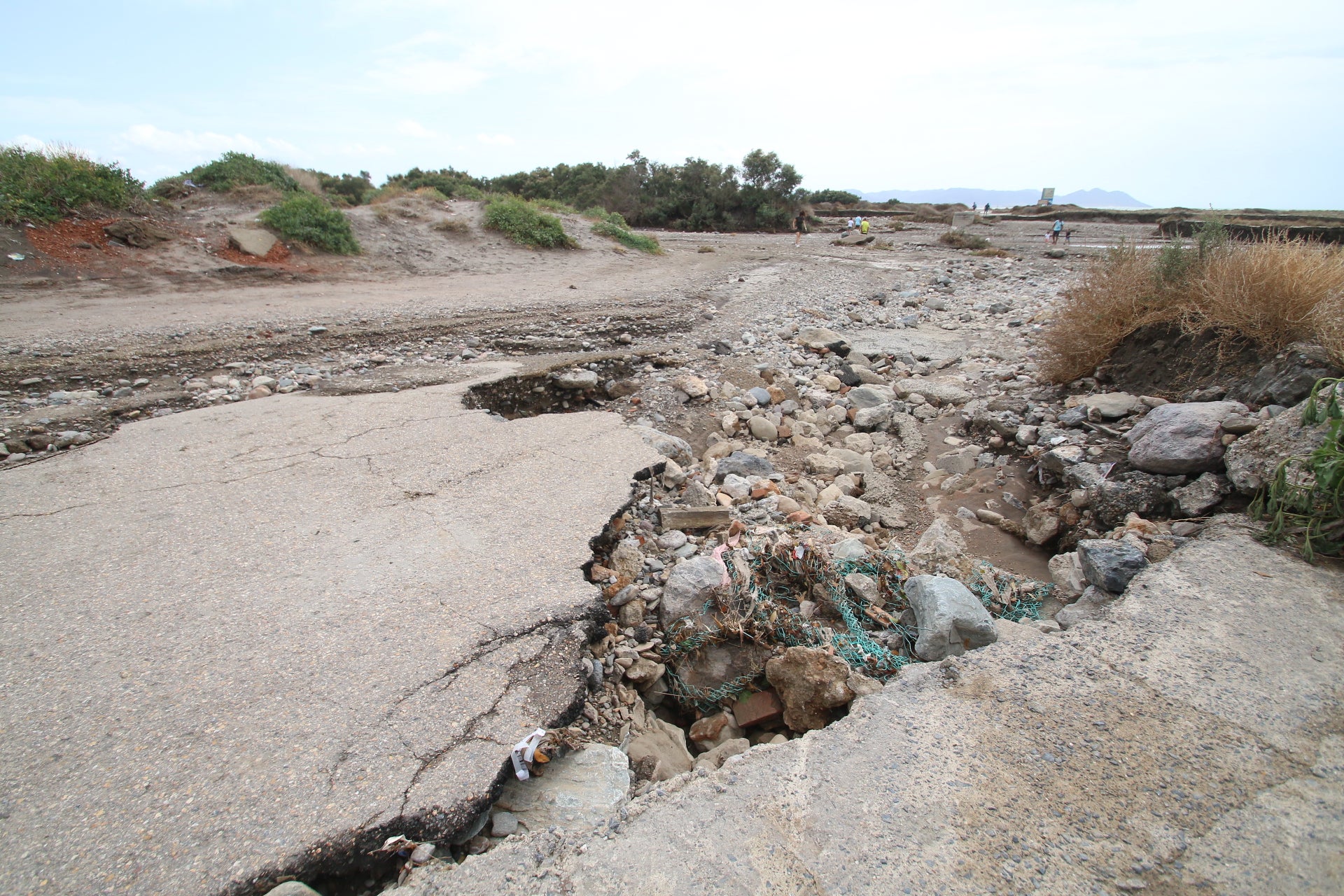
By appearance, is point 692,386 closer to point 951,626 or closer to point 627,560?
point 627,560

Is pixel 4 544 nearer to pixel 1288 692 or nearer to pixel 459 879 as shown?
pixel 459 879

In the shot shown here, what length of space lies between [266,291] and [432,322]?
11.9ft

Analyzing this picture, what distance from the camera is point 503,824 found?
A: 1668mm

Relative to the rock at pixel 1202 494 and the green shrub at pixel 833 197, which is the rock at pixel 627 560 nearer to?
the rock at pixel 1202 494

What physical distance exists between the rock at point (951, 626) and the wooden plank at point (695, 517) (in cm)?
122

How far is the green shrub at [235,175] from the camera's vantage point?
486 inches

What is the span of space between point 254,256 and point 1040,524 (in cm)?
1211

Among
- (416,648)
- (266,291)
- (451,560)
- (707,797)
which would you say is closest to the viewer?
(707,797)

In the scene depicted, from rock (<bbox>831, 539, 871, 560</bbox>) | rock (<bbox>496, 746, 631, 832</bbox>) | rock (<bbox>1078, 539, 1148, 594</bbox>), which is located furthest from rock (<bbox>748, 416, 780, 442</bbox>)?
rock (<bbox>496, 746, 631, 832</bbox>)

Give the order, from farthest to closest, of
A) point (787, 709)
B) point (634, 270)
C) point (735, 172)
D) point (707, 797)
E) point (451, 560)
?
point (735, 172) < point (634, 270) < point (451, 560) < point (787, 709) < point (707, 797)

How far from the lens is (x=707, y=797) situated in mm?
1637

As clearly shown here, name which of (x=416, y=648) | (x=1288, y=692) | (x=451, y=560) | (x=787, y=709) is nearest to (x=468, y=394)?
(x=451, y=560)

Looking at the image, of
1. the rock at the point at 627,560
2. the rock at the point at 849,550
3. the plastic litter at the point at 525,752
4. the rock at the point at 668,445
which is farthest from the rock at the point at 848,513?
the plastic litter at the point at 525,752

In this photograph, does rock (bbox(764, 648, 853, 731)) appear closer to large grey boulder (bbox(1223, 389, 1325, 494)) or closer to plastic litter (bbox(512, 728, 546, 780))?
plastic litter (bbox(512, 728, 546, 780))
